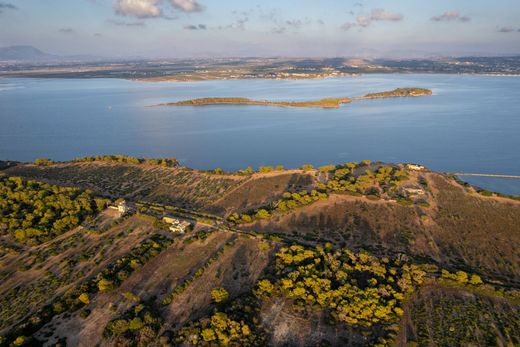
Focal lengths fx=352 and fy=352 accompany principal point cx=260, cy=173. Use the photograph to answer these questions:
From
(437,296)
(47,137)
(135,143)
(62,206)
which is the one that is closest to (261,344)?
(437,296)

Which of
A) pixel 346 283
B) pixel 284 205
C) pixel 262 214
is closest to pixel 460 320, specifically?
pixel 346 283

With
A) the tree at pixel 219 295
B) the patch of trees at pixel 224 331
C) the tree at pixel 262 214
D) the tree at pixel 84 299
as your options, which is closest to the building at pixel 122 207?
the tree at pixel 84 299

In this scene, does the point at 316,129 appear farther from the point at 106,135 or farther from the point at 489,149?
the point at 106,135

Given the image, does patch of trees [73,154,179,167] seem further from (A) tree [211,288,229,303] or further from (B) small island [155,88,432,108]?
(B) small island [155,88,432,108]

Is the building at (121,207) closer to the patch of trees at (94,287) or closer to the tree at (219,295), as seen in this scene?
the patch of trees at (94,287)

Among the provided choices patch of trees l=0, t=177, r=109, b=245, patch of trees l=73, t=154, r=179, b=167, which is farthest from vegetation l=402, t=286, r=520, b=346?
patch of trees l=73, t=154, r=179, b=167
